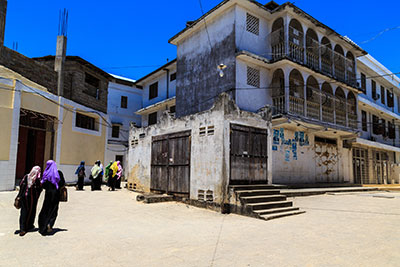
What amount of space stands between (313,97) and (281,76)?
3.06 m

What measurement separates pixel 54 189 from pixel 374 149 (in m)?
25.6

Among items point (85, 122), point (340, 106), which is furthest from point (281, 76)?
point (85, 122)

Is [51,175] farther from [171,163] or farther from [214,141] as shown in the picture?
[171,163]

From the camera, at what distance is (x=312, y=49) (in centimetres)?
1781

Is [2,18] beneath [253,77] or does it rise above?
above

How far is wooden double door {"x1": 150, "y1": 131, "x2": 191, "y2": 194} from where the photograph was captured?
10.6 metres

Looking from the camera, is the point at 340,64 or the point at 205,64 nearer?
the point at 205,64

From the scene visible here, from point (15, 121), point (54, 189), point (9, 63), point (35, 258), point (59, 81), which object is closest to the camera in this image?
point (35, 258)

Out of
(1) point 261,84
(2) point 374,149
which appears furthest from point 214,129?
(2) point 374,149

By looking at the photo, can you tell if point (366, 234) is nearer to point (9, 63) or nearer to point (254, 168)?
point (254, 168)

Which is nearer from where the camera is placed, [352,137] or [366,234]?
[366,234]

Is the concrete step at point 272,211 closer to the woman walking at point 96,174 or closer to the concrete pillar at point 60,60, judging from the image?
the woman walking at point 96,174

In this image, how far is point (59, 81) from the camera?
60.1 feet

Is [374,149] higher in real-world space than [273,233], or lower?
higher
